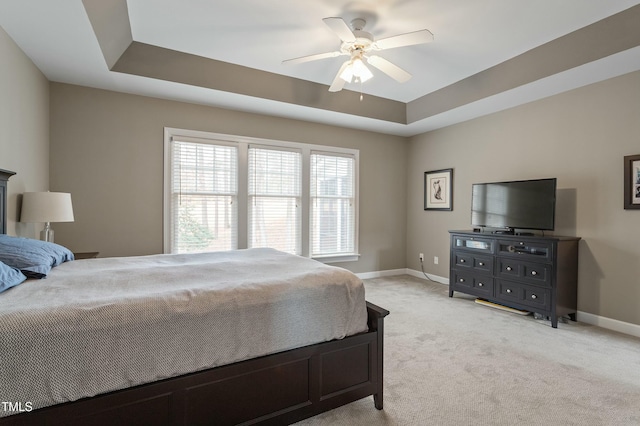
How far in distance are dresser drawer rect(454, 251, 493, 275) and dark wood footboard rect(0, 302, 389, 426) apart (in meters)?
2.63

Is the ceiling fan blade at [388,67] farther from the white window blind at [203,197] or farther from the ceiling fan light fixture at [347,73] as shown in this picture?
the white window blind at [203,197]

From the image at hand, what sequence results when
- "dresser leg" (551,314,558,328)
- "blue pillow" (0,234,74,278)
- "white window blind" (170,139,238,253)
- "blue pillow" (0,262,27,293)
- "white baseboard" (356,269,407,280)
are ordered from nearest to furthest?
"blue pillow" (0,262,27,293), "blue pillow" (0,234,74,278), "dresser leg" (551,314,558,328), "white window blind" (170,139,238,253), "white baseboard" (356,269,407,280)

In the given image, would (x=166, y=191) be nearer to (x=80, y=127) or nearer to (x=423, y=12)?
(x=80, y=127)

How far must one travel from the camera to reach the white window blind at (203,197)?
4051 mm

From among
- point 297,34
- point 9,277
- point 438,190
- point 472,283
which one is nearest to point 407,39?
point 297,34

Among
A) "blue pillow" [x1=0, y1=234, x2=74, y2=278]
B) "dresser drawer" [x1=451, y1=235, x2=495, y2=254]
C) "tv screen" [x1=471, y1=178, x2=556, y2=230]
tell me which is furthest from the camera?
"dresser drawer" [x1=451, y1=235, x2=495, y2=254]

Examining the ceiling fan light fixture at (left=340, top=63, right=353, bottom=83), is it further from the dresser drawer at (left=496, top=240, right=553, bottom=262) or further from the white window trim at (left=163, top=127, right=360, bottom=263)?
the dresser drawer at (left=496, top=240, right=553, bottom=262)

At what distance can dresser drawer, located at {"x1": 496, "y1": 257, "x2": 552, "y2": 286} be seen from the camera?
3365 millimetres

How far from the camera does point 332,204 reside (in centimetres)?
516

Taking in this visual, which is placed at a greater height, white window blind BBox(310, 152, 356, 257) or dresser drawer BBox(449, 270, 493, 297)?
white window blind BBox(310, 152, 356, 257)

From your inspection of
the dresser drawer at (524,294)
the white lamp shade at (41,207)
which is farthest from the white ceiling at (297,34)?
the dresser drawer at (524,294)

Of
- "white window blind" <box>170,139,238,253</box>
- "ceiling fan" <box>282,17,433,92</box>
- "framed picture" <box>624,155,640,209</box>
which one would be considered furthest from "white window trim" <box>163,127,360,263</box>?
"framed picture" <box>624,155,640,209</box>

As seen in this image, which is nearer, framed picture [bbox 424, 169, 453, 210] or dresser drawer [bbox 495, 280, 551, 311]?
dresser drawer [bbox 495, 280, 551, 311]

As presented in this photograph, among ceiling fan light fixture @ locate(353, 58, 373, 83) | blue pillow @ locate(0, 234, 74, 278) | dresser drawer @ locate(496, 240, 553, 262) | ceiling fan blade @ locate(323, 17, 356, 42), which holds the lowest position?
dresser drawer @ locate(496, 240, 553, 262)
